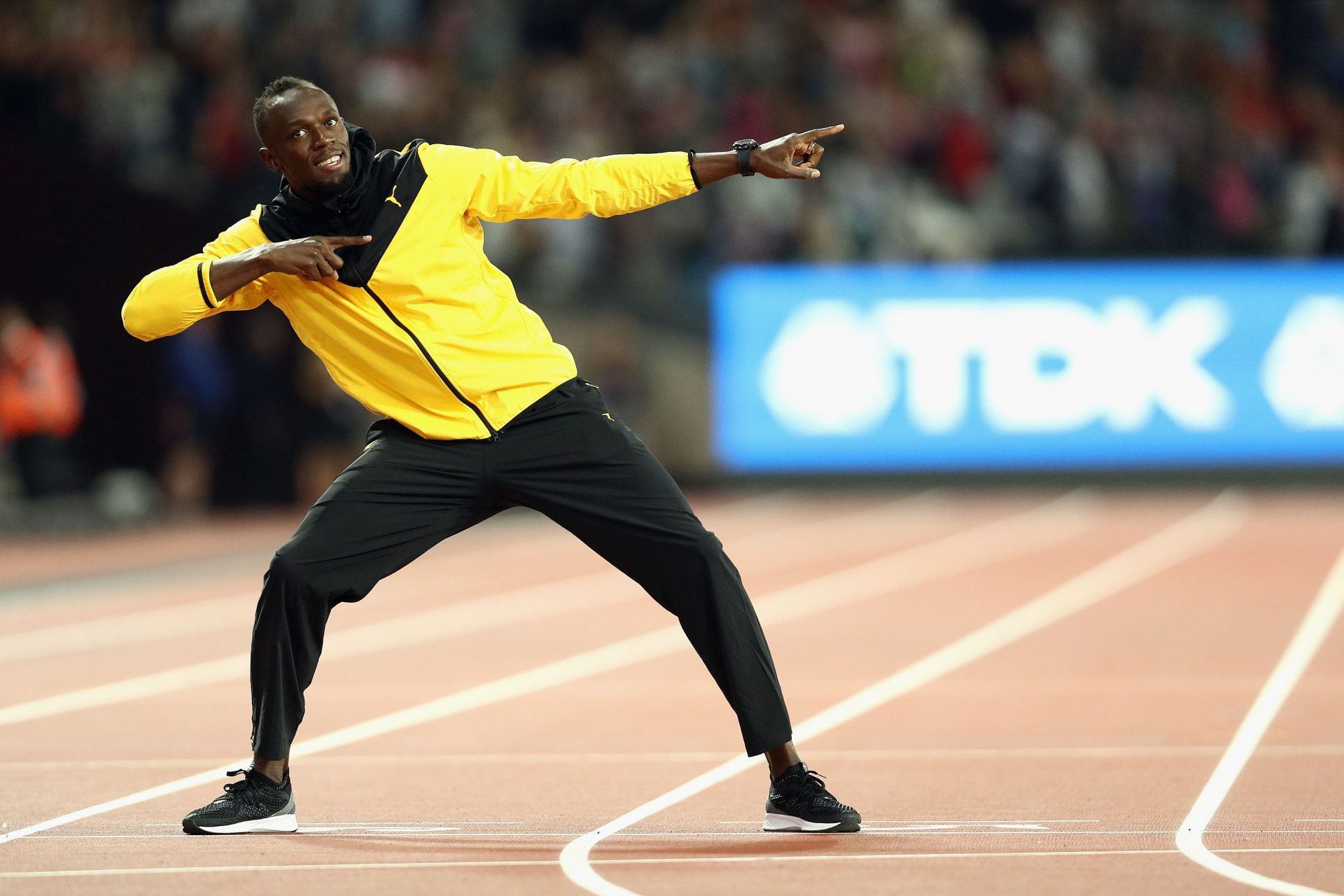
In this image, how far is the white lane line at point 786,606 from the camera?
23.2 ft

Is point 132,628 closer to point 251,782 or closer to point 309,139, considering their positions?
point 251,782

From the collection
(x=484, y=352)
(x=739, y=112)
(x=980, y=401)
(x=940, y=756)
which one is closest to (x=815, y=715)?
(x=940, y=756)

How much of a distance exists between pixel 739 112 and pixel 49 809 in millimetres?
15093

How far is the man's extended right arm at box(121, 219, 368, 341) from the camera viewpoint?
17.4 feet

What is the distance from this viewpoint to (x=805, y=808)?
5445mm

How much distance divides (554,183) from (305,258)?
0.68 m

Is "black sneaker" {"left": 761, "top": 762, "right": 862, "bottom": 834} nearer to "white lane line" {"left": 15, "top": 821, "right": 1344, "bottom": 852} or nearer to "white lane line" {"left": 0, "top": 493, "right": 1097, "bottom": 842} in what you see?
"white lane line" {"left": 15, "top": 821, "right": 1344, "bottom": 852}

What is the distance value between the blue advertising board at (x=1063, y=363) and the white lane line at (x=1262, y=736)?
21.1ft

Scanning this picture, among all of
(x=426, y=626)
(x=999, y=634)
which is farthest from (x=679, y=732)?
(x=426, y=626)

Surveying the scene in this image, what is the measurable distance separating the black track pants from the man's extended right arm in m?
0.58

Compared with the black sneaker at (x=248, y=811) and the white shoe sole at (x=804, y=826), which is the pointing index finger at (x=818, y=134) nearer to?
the white shoe sole at (x=804, y=826)

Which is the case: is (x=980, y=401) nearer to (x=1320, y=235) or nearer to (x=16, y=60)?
(x=1320, y=235)

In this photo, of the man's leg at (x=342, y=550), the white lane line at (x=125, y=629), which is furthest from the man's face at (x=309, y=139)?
the white lane line at (x=125, y=629)

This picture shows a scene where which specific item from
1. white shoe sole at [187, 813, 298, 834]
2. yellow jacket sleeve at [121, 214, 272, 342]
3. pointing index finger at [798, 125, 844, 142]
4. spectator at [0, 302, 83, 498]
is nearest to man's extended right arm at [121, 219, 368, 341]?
yellow jacket sleeve at [121, 214, 272, 342]
